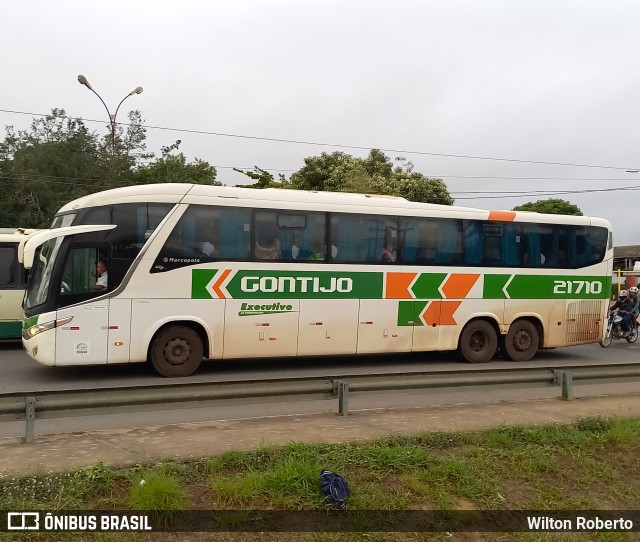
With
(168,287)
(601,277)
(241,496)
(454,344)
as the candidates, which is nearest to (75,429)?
(241,496)

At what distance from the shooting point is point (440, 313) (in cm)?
1292

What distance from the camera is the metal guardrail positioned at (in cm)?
593

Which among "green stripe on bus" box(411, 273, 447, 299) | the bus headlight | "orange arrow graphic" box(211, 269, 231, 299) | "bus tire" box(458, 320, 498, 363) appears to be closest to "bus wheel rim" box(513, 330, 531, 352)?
"bus tire" box(458, 320, 498, 363)

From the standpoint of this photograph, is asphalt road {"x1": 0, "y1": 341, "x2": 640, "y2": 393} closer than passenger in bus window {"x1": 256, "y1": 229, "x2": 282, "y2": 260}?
Yes

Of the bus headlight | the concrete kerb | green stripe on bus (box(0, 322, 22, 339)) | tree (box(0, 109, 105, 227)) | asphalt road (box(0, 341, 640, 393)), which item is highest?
tree (box(0, 109, 105, 227))

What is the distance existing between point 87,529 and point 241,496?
1085mm

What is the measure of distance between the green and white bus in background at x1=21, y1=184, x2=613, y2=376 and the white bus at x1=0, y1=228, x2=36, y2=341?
3.85 m

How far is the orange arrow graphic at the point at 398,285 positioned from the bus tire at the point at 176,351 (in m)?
3.85

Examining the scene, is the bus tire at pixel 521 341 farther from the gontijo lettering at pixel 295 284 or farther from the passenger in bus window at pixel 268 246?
the passenger in bus window at pixel 268 246

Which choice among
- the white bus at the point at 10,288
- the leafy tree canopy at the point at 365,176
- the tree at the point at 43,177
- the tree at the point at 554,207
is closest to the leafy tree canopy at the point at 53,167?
the tree at the point at 43,177

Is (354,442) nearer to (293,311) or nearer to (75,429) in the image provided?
(75,429)

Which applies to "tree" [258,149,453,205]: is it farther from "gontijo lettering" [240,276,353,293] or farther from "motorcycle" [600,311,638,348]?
"gontijo lettering" [240,276,353,293]

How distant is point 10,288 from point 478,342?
10.5m

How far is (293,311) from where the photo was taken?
1155 centimetres
